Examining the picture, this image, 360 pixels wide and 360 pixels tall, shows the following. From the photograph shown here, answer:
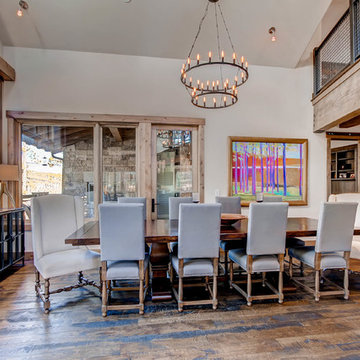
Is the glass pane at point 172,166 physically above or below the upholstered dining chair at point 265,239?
above

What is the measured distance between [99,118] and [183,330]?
11.5ft

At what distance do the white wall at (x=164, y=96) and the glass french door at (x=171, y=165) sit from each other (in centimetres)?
29

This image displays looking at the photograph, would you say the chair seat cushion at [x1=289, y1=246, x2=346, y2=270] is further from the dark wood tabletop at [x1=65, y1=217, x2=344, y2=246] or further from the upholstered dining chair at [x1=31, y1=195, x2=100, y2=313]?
the upholstered dining chair at [x1=31, y1=195, x2=100, y2=313]

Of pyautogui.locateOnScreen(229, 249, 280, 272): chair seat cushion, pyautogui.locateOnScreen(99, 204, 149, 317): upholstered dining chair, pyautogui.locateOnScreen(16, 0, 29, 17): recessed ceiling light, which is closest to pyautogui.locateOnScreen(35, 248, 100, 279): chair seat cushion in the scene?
pyautogui.locateOnScreen(99, 204, 149, 317): upholstered dining chair

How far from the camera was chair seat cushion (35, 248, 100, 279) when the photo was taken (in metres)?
2.49

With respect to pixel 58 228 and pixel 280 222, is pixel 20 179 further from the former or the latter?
pixel 280 222

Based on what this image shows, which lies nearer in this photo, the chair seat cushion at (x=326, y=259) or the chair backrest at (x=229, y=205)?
the chair seat cushion at (x=326, y=259)

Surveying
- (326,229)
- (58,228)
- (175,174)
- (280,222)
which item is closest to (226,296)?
(280,222)

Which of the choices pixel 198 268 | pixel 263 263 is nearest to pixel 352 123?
pixel 263 263

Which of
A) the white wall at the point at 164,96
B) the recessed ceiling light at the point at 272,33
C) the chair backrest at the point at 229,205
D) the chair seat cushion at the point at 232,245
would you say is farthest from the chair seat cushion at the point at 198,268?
the recessed ceiling light at the point at 272,33

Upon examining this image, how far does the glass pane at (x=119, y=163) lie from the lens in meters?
4.48

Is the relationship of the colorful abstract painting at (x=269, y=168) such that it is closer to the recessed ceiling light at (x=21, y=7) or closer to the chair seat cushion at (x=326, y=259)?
the chair seat cushion at (x=326, y=259)

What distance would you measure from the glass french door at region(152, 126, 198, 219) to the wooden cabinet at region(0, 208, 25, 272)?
6.92 feet

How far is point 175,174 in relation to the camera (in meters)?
4.65
